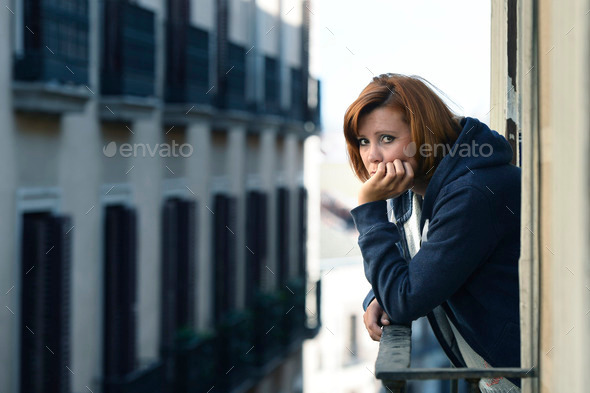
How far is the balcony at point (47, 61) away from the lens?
6.75 m

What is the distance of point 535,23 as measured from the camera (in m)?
1.48

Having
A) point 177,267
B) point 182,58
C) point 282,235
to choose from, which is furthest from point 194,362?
point 282,235

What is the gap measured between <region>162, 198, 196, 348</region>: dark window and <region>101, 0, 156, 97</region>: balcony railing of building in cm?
182

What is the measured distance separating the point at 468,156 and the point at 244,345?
10879 millimetres

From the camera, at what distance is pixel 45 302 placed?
7195 millimetres

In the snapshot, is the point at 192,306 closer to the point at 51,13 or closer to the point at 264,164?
the point at 264,164

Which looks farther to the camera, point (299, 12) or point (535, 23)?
point (299, 12)

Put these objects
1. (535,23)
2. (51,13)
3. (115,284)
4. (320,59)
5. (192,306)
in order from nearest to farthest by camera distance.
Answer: (535,23) < (51,13) < (115,284) < (192,306) < (320,59)

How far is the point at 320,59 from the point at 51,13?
458 inches

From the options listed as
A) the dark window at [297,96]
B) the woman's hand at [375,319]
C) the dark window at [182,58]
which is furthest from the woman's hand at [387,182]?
the dark window at [297,96]

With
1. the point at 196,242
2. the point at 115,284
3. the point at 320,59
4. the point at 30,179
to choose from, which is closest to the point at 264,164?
the point at 196,242

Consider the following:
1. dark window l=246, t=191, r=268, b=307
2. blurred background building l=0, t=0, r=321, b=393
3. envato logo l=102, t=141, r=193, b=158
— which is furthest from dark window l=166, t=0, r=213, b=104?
dark window l=246, t=191, r=268, b=307

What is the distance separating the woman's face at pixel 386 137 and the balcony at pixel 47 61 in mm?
5453

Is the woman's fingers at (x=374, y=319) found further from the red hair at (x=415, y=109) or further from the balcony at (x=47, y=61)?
the balcony at (x=47, y=61)
